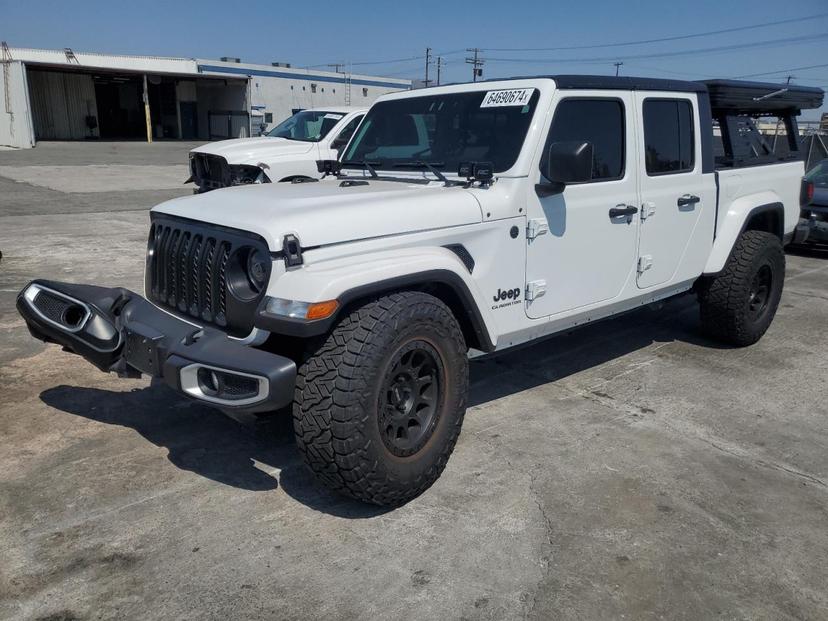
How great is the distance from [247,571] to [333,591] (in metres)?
0.37

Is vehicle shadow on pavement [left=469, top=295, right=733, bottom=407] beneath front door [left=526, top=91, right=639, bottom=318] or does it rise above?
beneath

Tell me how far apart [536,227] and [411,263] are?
100 centimetres

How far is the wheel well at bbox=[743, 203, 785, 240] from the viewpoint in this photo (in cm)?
570

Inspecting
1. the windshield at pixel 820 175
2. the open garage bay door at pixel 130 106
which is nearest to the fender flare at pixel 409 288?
the windshield at pixel 820 175

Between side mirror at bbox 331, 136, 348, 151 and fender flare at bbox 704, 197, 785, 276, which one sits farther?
side mirror at bbox 331, 136, 348, 151

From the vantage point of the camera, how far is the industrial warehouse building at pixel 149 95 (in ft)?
110

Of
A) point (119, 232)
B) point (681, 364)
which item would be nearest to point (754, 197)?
point (681, 364)

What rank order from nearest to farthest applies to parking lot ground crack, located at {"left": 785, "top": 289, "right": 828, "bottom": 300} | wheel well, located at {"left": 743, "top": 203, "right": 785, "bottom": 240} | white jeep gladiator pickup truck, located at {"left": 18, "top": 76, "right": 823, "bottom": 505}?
white jeep gladiator pickup truck, located at {"left": 18, "top": 76, "right": 823, "bottom": 505}, wheel well, located at {"left": 743, "top": 203, "right": 785, "bottom": 240}, parking lot ground crack, located at {"left": 785, "top": 289, "right": 828, "bottom": 300}

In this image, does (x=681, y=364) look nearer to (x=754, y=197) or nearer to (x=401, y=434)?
(x=754, y=197)

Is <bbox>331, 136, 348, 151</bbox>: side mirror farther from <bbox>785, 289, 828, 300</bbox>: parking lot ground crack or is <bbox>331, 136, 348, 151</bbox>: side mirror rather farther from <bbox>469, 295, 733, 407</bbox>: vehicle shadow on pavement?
<bbox>785, 289, 828, 300</bbox>: parking lot ground crack

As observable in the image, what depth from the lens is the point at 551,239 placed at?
392 cm

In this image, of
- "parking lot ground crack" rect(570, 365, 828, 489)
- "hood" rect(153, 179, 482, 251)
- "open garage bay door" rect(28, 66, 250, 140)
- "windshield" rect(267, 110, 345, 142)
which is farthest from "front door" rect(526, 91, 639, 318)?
"open garage bay door" rect(28, 66, 250, 140)

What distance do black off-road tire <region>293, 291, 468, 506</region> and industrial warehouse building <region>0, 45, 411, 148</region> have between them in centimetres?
3306

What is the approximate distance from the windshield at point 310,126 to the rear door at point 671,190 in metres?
6.90
